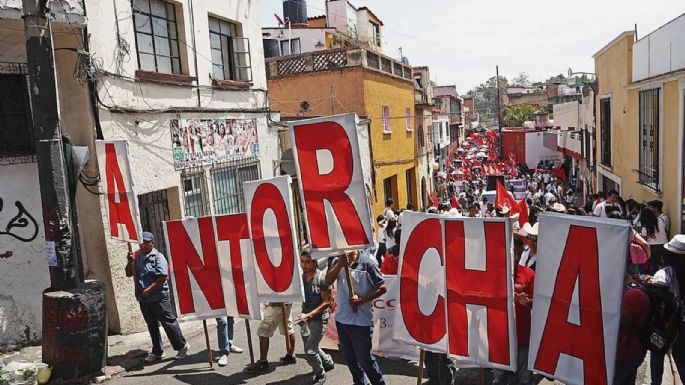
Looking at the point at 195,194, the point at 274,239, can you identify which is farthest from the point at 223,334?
the point at 195,194

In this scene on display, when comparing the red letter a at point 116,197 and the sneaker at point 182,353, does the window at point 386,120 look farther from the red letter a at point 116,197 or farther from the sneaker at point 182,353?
the sneaker at point 182,353

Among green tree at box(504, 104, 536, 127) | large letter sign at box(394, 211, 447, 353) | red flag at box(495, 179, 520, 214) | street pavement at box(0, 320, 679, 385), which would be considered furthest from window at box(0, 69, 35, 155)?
green tree at box(504, 104, 536, 127)

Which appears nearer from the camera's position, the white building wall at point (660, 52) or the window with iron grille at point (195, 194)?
the window with iron grille at point (195, 194)

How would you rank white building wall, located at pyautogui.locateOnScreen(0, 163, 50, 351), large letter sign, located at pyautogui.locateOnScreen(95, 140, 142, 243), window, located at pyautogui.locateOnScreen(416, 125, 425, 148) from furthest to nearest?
1. window, located at pyautogui.locateOnScreen(416, 125, 425, 148)
2. white building wall, located at pyautogui.locateOnScreen(0, 163, 50, 351)
3. large letter sign, located at pyautogui.locateOnScreen(95, 140, 142, 243)

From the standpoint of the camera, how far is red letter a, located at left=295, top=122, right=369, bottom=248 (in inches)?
205

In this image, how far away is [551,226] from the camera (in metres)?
4.40

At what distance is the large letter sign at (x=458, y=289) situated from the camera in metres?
4.71

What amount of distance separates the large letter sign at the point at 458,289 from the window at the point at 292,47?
1932 cm

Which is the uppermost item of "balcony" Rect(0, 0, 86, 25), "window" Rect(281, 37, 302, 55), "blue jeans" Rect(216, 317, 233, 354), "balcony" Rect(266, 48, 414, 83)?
"window" Rect(281, 37, 302, 55)

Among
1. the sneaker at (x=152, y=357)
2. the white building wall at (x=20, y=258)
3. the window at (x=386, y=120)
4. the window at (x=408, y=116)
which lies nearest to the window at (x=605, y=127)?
the window at (x=386, y=120)

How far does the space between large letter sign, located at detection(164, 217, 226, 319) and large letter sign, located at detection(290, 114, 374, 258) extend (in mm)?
1569

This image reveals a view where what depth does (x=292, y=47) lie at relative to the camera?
23.9 meters

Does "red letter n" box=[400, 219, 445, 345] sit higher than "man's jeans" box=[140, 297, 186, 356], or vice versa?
"red letter n" box=[400, 219, 445, 345]

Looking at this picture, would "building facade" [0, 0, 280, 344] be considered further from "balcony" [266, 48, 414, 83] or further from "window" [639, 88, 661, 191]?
"window" [639, 88, 661, 191]
